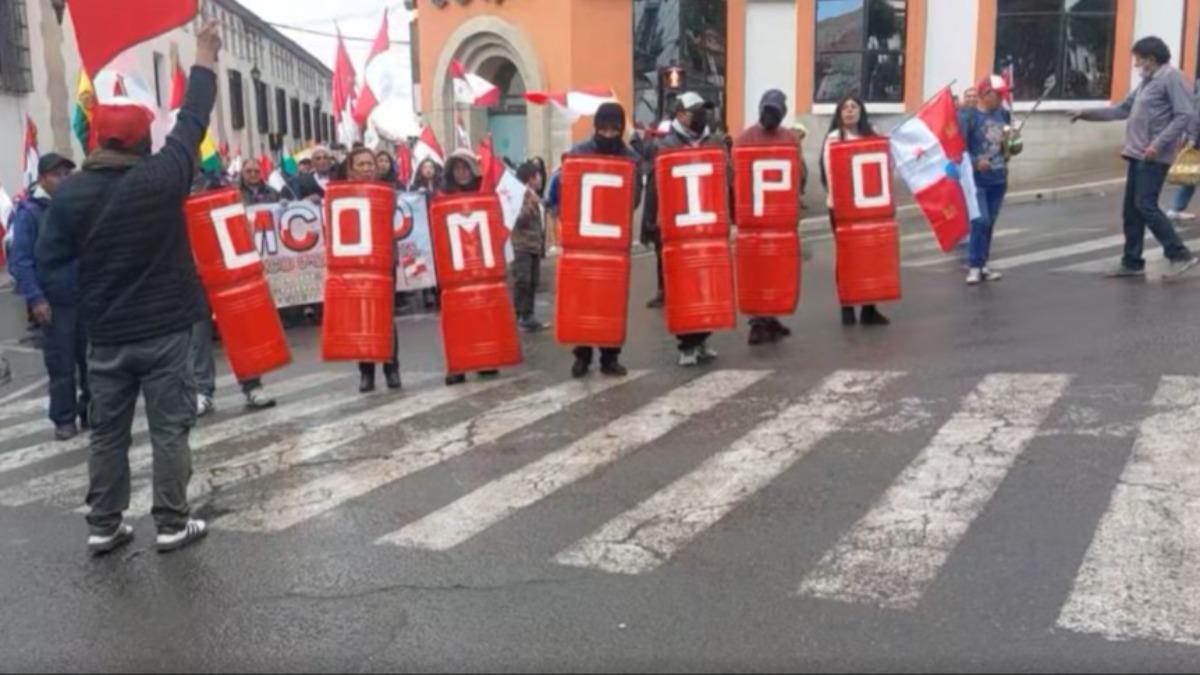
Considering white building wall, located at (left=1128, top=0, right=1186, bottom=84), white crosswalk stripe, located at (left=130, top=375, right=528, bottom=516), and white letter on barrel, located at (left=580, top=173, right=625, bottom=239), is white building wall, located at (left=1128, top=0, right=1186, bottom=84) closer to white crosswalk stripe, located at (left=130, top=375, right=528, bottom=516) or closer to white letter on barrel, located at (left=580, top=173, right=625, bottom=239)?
white letter on barrel, located at (left=580, top=173, right=625, bottom=239)

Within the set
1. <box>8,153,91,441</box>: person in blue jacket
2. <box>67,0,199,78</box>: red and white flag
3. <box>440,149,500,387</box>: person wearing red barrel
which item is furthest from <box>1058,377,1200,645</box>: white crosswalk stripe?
<box>8,153,91,441</box>: person in blue jacket

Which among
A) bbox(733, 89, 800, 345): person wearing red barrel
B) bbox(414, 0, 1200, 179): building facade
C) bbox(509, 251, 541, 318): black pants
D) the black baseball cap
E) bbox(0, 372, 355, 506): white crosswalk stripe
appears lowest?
bbox(0, 372, 355, 506): white crosswalk stripe

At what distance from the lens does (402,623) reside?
4133 millimetres

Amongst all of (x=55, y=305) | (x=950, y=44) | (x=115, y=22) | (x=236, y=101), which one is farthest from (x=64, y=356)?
(x=236, y=101)

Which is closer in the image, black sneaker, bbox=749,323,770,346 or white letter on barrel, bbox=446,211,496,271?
white letter on barrel, bbox=446,211,496,271

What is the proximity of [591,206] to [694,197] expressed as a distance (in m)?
0.74

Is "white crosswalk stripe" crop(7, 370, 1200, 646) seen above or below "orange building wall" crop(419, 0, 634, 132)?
below

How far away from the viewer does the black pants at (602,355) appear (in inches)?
323

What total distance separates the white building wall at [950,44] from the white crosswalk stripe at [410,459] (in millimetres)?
18534

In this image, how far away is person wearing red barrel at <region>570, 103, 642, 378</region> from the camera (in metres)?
7.73

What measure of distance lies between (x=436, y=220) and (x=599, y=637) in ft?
15.1

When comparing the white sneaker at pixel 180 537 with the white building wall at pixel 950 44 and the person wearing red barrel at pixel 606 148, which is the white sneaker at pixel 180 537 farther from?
the white building wall at pixel 950 44

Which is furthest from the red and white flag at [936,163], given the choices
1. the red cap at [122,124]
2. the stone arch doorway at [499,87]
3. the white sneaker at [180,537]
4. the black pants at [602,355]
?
the stone arch doorway at [499,87]

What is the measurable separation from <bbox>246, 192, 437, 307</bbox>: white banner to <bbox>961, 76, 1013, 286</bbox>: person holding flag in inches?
217
